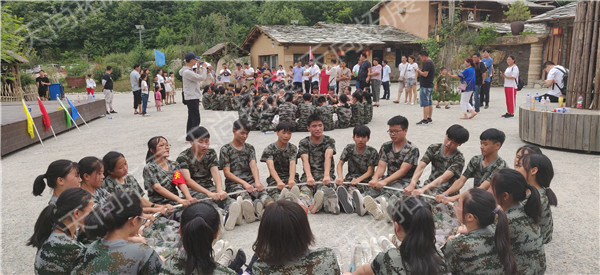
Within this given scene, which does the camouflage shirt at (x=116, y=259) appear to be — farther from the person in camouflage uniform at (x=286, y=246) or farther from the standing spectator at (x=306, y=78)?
the standing spectator at (x=306, y=78)

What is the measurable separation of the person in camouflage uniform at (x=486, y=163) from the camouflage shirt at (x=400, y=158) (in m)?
0.65

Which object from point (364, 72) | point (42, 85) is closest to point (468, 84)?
point (364, 72)

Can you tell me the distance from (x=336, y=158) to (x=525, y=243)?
15.8 feet

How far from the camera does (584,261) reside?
368cm

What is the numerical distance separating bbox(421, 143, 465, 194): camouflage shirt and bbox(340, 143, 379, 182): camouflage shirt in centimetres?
65

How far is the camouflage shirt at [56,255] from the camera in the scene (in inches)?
109

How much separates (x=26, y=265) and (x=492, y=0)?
93.7ft

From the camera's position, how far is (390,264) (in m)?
2.49

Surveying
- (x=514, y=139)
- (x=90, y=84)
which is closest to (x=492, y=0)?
(x=514, y=139)

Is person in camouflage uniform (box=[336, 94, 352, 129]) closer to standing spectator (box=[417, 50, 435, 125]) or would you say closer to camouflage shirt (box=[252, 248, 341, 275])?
standing spectator (box=[417, 50, 435, 125])

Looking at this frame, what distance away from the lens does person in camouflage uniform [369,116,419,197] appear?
5.11 m

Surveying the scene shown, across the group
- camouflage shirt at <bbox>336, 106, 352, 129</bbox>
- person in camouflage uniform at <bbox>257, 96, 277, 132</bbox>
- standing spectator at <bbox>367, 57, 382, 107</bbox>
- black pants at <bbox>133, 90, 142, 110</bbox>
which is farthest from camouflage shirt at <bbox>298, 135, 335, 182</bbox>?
black pants at <bbox>133, 90, 142, 110</bbox>

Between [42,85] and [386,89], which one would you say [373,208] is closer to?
[386,89]

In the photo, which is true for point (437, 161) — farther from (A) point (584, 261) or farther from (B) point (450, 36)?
(B) point (450, 36)
